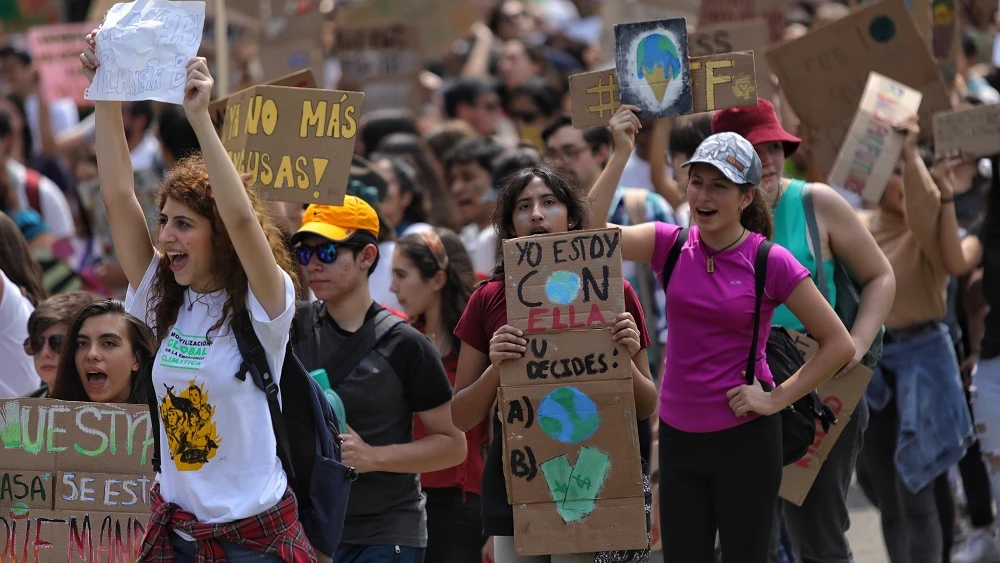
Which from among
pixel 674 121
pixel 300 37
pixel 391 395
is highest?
pixel 300 37

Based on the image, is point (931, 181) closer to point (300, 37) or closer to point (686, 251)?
point (686, 251)

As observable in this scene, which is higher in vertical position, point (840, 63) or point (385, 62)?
point (385, 62)

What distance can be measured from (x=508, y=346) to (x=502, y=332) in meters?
0.06

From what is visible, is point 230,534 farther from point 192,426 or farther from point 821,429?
point 821,429

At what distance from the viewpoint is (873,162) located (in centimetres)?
634

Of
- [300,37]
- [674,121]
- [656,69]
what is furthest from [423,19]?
[656,69]

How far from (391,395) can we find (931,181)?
8.84 feet

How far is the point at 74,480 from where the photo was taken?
484 centimetres

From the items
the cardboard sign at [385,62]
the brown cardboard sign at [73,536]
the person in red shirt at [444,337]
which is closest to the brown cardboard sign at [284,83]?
the person in red shirt at [444,337]

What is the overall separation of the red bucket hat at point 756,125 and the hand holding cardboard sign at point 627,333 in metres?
1.37

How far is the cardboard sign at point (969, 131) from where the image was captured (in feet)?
22.1

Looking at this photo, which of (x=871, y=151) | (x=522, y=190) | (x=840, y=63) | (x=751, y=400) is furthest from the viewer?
(x=840, y=63)

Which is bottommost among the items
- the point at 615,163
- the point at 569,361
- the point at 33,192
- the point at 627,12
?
the point at 569,361

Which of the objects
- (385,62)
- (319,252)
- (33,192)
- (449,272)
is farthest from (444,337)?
(385,62)
